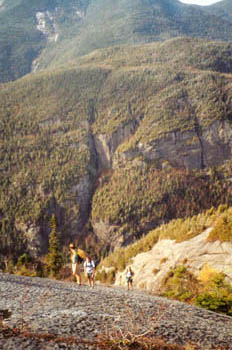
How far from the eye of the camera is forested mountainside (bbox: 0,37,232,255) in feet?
434

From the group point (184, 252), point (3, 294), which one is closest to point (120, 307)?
point (3, 294)

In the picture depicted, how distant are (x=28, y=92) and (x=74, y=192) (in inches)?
3309

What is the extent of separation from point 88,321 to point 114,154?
154 meters

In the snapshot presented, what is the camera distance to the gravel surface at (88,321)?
8773 millimetres

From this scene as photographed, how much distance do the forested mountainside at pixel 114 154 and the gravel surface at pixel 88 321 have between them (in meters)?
115

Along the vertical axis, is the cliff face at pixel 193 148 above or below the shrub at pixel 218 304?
below

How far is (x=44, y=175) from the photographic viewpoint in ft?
477

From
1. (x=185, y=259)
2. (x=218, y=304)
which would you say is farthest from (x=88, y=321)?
(x=185, y=259)

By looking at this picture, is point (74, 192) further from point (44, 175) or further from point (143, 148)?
point (143, 148)

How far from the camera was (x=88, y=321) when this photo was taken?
10.8 meters

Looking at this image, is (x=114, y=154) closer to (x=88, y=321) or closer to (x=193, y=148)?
(x=193, y=148)

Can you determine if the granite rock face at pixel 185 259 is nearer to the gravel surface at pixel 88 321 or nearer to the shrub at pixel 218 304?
the shrub at pixel 218 304

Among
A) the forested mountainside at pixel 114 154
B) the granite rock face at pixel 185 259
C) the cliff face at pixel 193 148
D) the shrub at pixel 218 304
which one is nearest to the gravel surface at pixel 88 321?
the shrub at pixel 218 304

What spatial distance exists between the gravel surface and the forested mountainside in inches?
4536
